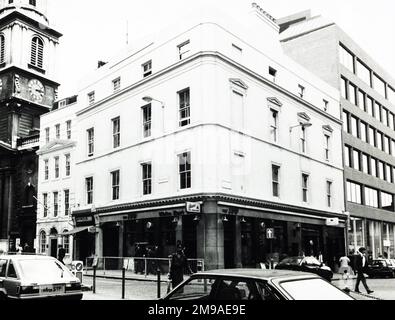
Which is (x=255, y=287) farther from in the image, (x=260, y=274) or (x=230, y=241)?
(x=230, y=241)

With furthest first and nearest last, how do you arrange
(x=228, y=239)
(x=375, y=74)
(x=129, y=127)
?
(x=375, y=74) < (x=129, y=127) < (x=228, y=239)

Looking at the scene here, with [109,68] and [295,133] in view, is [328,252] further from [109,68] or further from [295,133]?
[109,68]

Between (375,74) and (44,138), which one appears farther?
(375,74)

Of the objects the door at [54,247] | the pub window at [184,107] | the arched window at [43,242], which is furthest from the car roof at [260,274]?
the arched window at [43,242]

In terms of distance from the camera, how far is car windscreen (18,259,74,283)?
11578mm

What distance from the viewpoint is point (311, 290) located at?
5918mm

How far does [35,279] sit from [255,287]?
738 centimetres

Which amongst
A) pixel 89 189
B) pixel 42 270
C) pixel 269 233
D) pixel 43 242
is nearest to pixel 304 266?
pixel 269 233

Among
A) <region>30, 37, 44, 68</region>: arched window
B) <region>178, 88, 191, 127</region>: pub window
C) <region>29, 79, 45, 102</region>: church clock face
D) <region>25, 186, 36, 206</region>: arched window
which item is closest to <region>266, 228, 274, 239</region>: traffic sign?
<region>178, 88, 191, 127</region>: pub window

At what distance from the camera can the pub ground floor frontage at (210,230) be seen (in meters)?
24.4

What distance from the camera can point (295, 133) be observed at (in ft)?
107

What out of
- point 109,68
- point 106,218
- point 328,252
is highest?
point 109,68

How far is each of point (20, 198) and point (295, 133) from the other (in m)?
27.0
